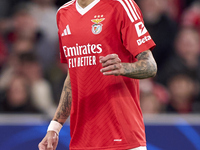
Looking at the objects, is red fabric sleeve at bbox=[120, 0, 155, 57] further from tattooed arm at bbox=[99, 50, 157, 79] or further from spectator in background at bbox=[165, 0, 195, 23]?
spectator in background at bbox=[165, 0, 195, 23]

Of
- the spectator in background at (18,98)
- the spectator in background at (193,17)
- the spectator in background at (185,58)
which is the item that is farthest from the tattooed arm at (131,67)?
the spectator in background at (193,17)

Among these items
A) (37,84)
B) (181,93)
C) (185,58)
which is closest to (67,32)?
(37,84)

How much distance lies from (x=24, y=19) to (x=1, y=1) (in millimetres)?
1125

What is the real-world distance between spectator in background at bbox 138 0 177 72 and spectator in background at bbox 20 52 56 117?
6.07 feet

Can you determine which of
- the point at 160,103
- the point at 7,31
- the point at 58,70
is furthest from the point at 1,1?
the point at 160,103

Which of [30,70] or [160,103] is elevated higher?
[30,70]

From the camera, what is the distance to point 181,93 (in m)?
6.16

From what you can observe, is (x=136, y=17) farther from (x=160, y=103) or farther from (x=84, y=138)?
(x=160, y=103)

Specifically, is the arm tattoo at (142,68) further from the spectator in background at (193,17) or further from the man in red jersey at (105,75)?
the spectator in background at (193,17)

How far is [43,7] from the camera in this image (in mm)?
7488

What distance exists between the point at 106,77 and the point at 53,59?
14.2 ft

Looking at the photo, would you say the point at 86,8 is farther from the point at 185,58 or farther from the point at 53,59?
the point at 53,59

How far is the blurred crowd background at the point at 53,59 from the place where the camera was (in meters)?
5.91

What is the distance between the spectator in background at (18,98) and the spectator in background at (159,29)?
2.21 m
